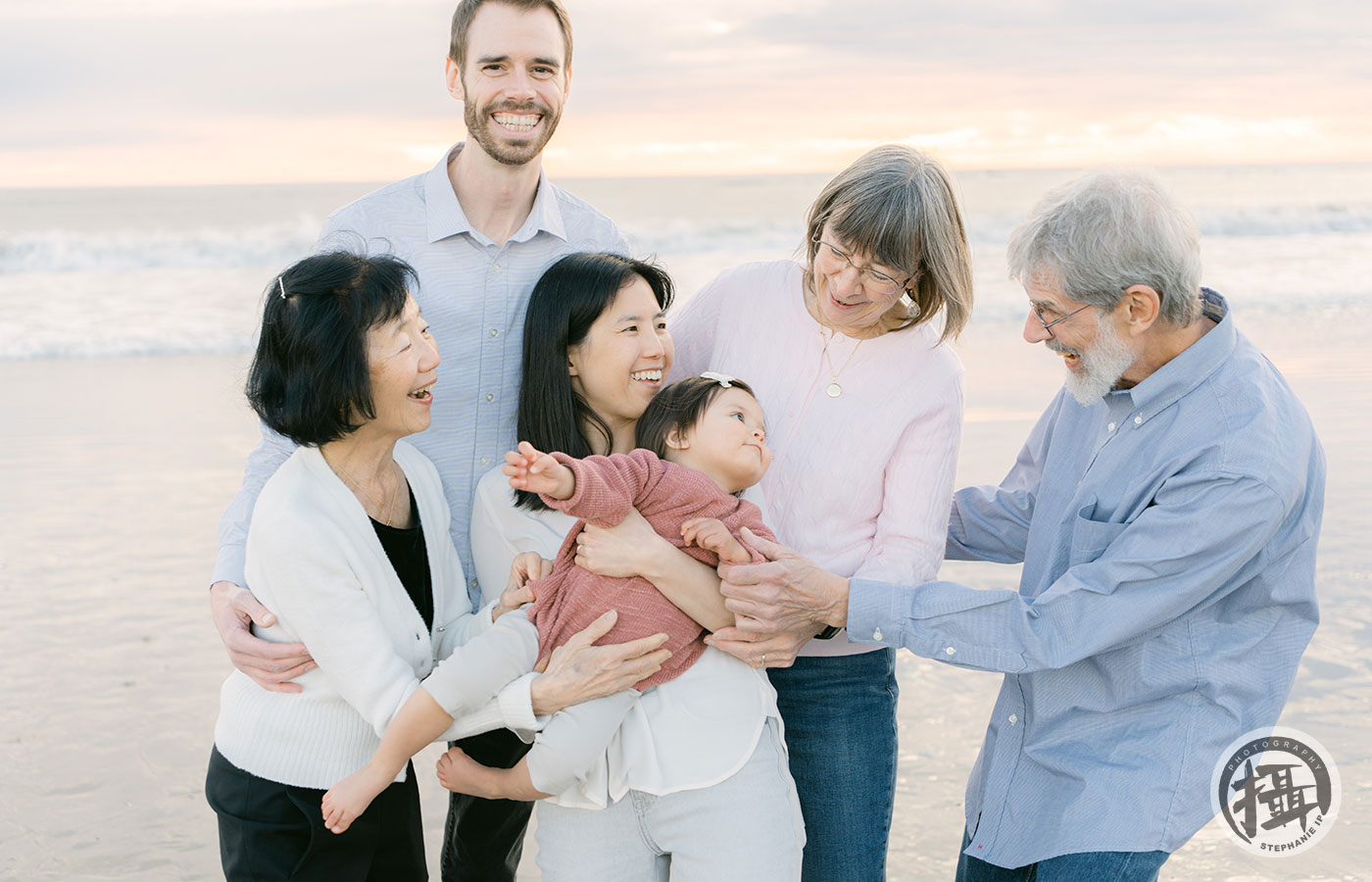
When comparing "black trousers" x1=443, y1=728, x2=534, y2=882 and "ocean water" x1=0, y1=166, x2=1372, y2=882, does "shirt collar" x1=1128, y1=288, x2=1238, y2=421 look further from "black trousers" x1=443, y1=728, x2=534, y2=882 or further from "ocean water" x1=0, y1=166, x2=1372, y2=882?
"black trousers" x1=443, y1=728, x2=534, y2=882

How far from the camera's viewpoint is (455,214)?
269cm

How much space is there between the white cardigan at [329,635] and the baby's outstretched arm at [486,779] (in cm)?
10

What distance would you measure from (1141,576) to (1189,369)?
1.40ft

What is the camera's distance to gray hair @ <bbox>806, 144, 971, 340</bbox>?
7.49 ft

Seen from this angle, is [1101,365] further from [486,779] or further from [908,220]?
[486,779]

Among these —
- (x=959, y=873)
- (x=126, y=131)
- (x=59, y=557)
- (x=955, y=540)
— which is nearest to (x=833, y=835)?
(x=959, y=873)

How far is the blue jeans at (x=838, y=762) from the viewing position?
8.16 feet

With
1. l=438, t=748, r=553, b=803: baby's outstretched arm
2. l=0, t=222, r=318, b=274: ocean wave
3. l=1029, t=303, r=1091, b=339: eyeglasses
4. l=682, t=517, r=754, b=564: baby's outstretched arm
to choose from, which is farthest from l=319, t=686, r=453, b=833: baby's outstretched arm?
l=0, t=222, r=318, b=274: ocean wave

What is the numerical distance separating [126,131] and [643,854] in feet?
75.7

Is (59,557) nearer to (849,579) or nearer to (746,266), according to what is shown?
(746,266)

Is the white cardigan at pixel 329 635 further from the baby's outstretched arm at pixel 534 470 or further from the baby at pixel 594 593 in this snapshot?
the baby's outstretched arm at pixel 534 470

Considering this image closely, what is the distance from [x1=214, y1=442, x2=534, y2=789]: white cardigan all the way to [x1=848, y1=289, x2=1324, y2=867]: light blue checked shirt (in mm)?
874

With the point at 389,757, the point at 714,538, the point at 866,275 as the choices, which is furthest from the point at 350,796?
the point at 866,275

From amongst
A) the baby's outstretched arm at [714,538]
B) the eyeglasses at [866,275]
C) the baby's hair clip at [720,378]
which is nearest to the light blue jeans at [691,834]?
the baby's outstretched arm at [714,538]
